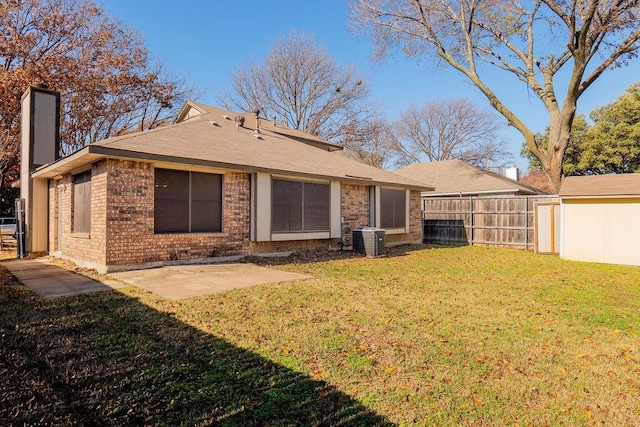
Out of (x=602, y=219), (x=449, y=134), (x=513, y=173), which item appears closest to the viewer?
(x=602, y=219)

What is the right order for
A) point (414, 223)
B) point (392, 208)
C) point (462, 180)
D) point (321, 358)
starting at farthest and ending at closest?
point (462, 180) < point (414, 223) < point (392, 208) < point (321, 358)

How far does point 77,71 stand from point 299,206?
505 inches

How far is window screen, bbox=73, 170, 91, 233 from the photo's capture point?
8.65 m

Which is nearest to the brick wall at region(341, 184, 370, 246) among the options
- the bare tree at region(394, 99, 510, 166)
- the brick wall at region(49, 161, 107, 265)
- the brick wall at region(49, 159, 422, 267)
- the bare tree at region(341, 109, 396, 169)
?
the brick wall at region(49, 159, 422, 267)

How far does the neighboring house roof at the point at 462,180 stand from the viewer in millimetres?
19219

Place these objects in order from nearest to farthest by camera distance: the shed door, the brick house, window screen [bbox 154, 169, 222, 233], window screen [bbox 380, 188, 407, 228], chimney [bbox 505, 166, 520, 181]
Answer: the brick house → window screen [bbox 154, 169, 222, 233] → the shed door → window screen [bbox 380, 188, 407, 228] → chimney [bbox 505, 166, 520, 181]

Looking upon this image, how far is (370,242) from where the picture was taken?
11.4 m

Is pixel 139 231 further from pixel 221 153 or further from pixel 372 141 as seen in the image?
pixel 372 141

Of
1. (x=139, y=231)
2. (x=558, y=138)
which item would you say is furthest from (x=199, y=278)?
(x=558, y=138)

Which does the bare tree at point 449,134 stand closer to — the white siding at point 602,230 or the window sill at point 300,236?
the white siding at point 602,230

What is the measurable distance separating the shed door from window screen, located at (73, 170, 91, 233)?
46.5 feet

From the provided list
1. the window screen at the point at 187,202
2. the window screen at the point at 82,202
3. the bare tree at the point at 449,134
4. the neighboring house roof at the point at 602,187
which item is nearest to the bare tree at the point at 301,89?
the bare tree at the point at 449,134

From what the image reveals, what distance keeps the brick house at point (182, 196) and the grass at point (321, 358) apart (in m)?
2.35

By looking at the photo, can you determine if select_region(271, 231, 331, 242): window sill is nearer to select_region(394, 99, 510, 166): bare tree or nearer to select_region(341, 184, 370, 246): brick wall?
select_region(341, 184, 370, 246): brick wall
